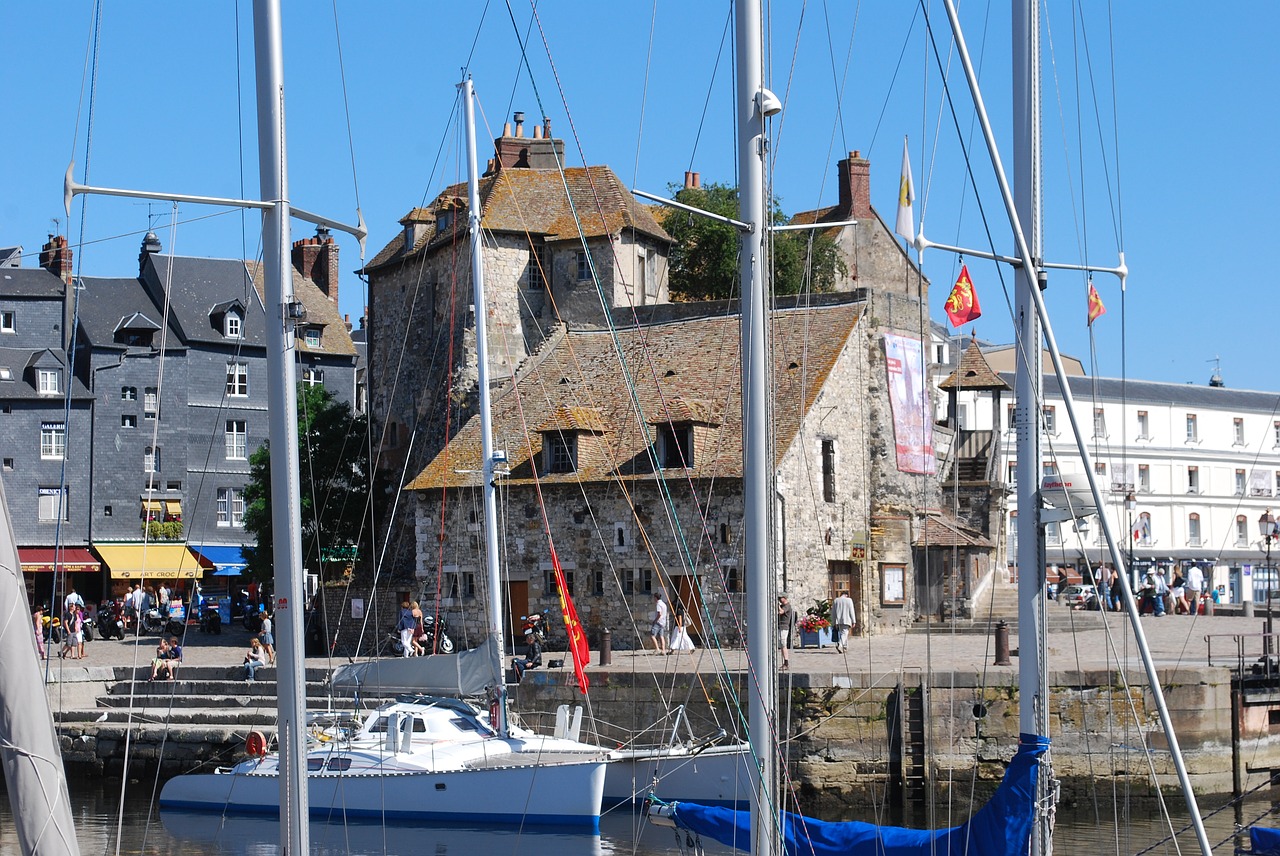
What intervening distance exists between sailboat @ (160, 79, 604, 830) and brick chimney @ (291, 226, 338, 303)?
124 ft

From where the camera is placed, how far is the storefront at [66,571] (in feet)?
171

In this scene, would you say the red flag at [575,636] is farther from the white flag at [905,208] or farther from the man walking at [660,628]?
the white flag at [905,208]

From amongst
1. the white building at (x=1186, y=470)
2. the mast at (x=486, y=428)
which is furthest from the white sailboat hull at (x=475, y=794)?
the white building at (x=1186, y=470)

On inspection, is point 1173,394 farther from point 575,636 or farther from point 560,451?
point 575,636

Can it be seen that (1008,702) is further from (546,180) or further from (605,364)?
(546,180)

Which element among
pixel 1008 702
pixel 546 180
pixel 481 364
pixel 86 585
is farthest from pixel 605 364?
pixel 86 585

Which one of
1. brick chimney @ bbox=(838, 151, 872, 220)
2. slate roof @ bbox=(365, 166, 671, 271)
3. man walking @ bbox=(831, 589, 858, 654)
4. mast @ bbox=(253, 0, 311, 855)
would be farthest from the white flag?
brick chimney @ bbox=(838, 151, 872, 220)

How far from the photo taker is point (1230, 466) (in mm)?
69375

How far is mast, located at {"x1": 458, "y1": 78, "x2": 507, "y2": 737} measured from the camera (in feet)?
76.5

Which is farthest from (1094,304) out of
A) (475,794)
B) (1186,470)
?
(1186,470)

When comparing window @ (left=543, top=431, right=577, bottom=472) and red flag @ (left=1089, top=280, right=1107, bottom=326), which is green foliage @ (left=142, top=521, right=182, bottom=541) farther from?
red flag @ (left=1089, top=280, right=1107, bottom=326)

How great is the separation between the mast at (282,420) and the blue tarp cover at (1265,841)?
772cm

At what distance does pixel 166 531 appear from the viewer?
180ft

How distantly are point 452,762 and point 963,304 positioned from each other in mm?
11047
